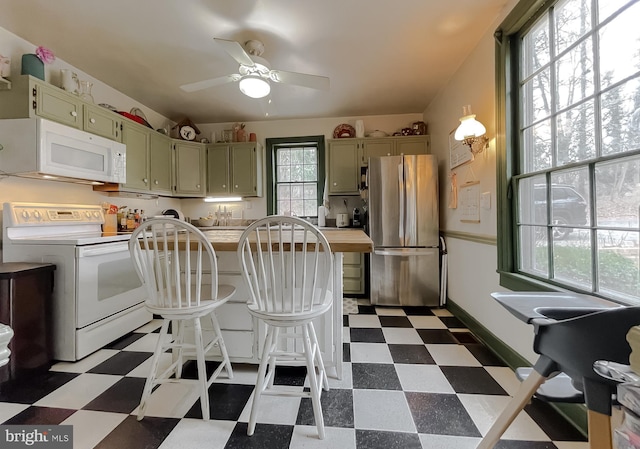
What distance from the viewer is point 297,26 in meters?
2.07

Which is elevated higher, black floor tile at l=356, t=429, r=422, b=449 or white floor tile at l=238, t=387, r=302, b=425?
white floor tile at l=238, t=387, r=302, b=425

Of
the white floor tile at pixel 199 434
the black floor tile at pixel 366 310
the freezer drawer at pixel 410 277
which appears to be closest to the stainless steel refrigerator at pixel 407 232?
the freezer drawer at pixel 410 277

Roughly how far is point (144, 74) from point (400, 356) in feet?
11.3

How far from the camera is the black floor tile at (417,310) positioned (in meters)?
2.93

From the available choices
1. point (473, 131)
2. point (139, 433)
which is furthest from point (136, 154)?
point (473, 131)

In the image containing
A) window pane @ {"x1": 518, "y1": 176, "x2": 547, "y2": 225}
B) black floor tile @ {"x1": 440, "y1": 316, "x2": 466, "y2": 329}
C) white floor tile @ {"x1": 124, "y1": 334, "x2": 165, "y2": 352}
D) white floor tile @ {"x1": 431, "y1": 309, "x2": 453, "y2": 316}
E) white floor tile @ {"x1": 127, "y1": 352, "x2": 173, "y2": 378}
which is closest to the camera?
window pane @ {"x1": 518, "y1": 176, "x2": 547, "y2": 225}

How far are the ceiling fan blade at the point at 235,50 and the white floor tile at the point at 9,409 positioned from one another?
7.74 ft

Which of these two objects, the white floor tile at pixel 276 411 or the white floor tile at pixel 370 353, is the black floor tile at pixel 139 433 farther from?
the white floor tile at pixel 370 353

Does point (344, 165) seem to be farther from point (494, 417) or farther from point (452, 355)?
point (494, 417)

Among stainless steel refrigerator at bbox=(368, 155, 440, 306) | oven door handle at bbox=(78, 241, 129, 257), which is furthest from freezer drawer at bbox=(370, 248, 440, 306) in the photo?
oven door handle at bbox=(78, 241, 129, 257)

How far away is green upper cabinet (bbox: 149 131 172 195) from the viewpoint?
10.8 ft

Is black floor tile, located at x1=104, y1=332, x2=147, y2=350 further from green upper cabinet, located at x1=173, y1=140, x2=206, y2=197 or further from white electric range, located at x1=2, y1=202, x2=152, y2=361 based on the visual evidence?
green upper cabinet, located at x1=173, y1=140, x2=206, y2=197

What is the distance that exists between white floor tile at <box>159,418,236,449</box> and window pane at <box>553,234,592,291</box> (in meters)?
1.83

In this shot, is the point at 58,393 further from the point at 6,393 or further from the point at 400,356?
A: the point at 400,356
